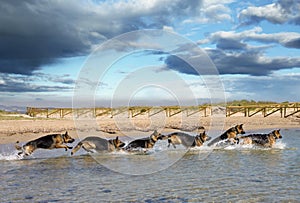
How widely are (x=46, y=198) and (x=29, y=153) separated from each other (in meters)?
6.69

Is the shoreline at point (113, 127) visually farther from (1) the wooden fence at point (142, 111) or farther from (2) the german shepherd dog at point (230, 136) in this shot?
(2) the german shepherd dog at point (230, 136)

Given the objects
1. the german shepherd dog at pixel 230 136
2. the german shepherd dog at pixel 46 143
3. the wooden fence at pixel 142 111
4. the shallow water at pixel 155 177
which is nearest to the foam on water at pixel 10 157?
the shallow water at pixel 155 177

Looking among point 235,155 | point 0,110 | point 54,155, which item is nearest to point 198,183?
point 235,155

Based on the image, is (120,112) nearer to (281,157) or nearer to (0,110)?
(0,110)

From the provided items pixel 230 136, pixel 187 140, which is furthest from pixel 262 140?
pixel 187 140

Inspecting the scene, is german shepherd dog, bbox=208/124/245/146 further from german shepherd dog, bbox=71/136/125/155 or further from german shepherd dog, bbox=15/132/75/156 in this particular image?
german shepherd dog, bbox=15/132/75/156

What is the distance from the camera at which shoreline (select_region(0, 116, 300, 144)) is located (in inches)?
893

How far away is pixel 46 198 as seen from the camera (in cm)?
724

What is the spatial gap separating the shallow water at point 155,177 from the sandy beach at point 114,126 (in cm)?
885

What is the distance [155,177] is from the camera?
9.12 m

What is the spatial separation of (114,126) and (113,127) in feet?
2.46

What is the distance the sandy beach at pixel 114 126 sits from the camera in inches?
902

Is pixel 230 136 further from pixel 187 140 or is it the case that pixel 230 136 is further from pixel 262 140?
pixel 187 140

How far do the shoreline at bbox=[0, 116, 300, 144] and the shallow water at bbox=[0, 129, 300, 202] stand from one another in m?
8.81
